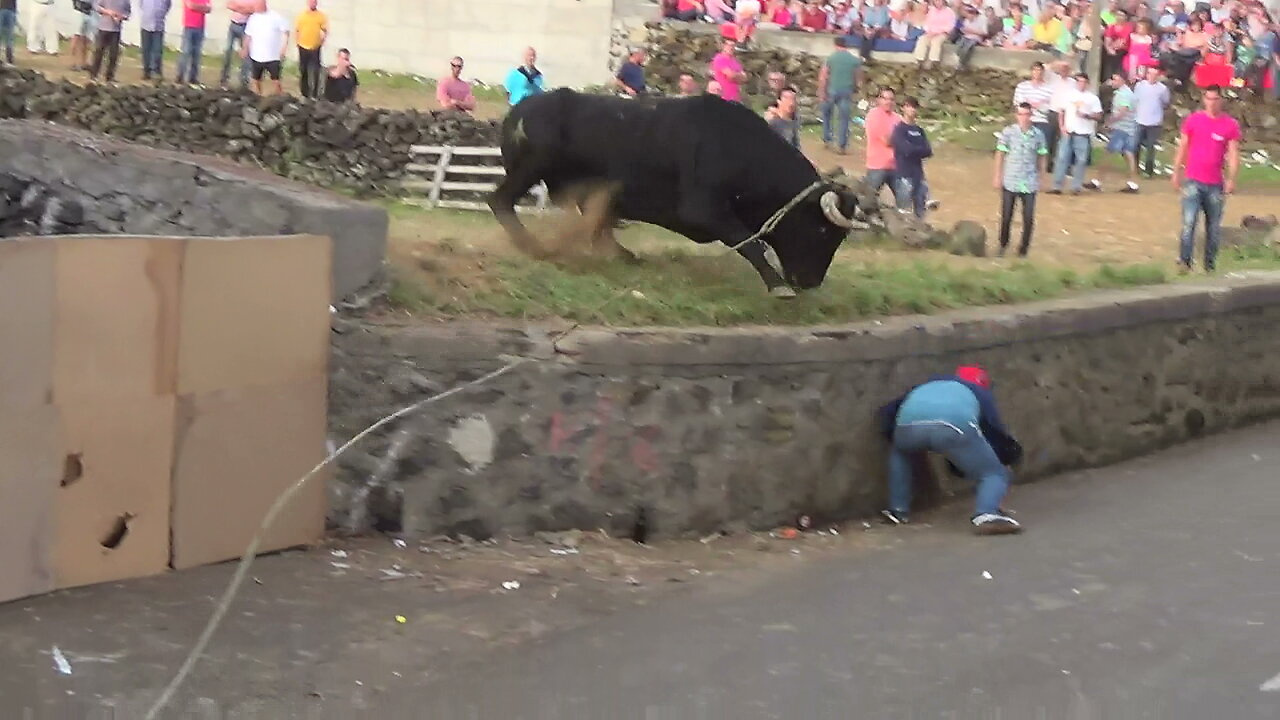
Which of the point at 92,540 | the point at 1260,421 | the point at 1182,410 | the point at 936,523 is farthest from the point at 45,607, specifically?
the point at 1260,421

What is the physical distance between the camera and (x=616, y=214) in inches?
396

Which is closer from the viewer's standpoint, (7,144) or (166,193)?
(166,193)

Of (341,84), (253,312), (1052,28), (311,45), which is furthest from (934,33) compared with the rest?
(253,312)

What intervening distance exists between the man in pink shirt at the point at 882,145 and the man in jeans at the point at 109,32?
11.7 meters

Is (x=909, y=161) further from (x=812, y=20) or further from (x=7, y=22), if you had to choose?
(x=7, y=22)

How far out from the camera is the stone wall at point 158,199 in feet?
27.5

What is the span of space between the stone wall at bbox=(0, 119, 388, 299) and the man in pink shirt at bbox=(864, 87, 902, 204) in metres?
9.16

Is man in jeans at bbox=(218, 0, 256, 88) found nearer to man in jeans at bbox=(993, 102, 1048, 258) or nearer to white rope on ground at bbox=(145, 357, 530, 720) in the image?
man in jeans at bbox=(993, 102, 1048, 258)

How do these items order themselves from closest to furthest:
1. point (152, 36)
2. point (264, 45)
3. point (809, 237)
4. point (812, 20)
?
point (809, 237), point (264, 45), point (152, 36), point (812, 20)

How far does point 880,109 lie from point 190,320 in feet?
36.3

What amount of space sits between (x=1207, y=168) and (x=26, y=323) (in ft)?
37.5

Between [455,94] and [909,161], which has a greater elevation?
[455,94]

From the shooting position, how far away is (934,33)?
2862cm

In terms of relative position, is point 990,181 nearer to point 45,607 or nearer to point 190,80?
point 190,80
